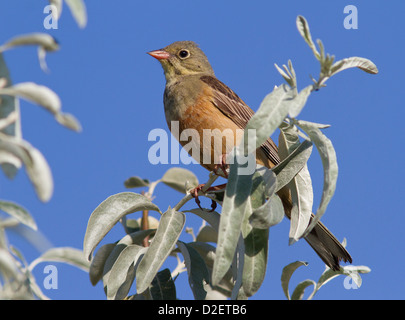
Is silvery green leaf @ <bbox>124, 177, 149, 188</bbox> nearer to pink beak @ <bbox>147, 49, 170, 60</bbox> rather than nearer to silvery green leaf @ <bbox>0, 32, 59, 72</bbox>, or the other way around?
pink beak @ <bbox>147, 49, 170, 60</bbox>

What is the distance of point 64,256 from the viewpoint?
103 inches

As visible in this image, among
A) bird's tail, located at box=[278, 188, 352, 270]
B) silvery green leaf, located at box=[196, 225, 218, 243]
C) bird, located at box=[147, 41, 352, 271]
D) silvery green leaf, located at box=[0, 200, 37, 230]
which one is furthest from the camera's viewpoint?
bird, located at box=[147, 41, 352, 271]

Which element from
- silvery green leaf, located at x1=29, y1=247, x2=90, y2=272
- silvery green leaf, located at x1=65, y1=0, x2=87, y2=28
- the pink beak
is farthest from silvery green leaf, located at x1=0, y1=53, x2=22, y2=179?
the pink beak

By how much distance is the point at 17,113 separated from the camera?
1572 millimetres

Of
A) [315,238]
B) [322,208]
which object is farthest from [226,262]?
[315,238]

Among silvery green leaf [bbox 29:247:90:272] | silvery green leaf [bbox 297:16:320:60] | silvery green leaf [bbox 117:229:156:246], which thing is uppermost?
silvery green leaf [bbox 297:16:320:60]

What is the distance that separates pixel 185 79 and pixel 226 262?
4073 mm

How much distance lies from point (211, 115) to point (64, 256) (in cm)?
298

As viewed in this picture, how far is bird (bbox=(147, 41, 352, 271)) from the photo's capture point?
459 centimetres

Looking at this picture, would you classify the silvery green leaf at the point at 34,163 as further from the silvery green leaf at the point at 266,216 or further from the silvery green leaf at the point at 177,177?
the silvery green leaf at the point at 177,177

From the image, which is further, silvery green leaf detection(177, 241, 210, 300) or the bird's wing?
the bird's wing
